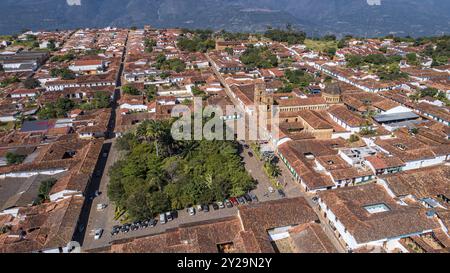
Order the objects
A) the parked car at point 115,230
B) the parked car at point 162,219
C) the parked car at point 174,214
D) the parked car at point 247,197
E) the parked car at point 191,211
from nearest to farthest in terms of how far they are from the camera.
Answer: the parked car at point 115,230, the parked car at point 162,219, the parked car at point 174,214, the parked car at point 191,211, the parked car at point 247,197

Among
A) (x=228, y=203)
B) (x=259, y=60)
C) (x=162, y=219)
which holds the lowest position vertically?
(x=162, y=219)

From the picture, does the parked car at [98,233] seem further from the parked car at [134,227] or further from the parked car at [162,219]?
the parked car at [162,219]

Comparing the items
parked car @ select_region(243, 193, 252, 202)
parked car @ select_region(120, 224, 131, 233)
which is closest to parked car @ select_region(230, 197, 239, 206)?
parked car @ select_region(243, 193, 252, 202)

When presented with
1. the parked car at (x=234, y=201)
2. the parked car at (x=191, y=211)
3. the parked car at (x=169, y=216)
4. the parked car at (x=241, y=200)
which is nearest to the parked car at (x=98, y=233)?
the parked car at (x=169, y=216)

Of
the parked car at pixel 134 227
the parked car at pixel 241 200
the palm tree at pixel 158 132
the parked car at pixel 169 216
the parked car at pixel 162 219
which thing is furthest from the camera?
the palm tree at pixel 158 132

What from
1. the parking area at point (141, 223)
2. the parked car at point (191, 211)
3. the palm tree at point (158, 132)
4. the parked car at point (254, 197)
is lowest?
the parking area at point (141, 223)

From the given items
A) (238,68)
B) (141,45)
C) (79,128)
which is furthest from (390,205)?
(141,45)

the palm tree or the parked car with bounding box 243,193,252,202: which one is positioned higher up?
the palm tree

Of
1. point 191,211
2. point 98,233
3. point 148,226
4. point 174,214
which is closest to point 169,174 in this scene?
point 174,214

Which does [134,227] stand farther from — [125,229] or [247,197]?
[247,197]

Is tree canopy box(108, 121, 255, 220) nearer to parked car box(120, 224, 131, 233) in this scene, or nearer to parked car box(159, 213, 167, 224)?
parked car box(159, 213, 167, 224)
